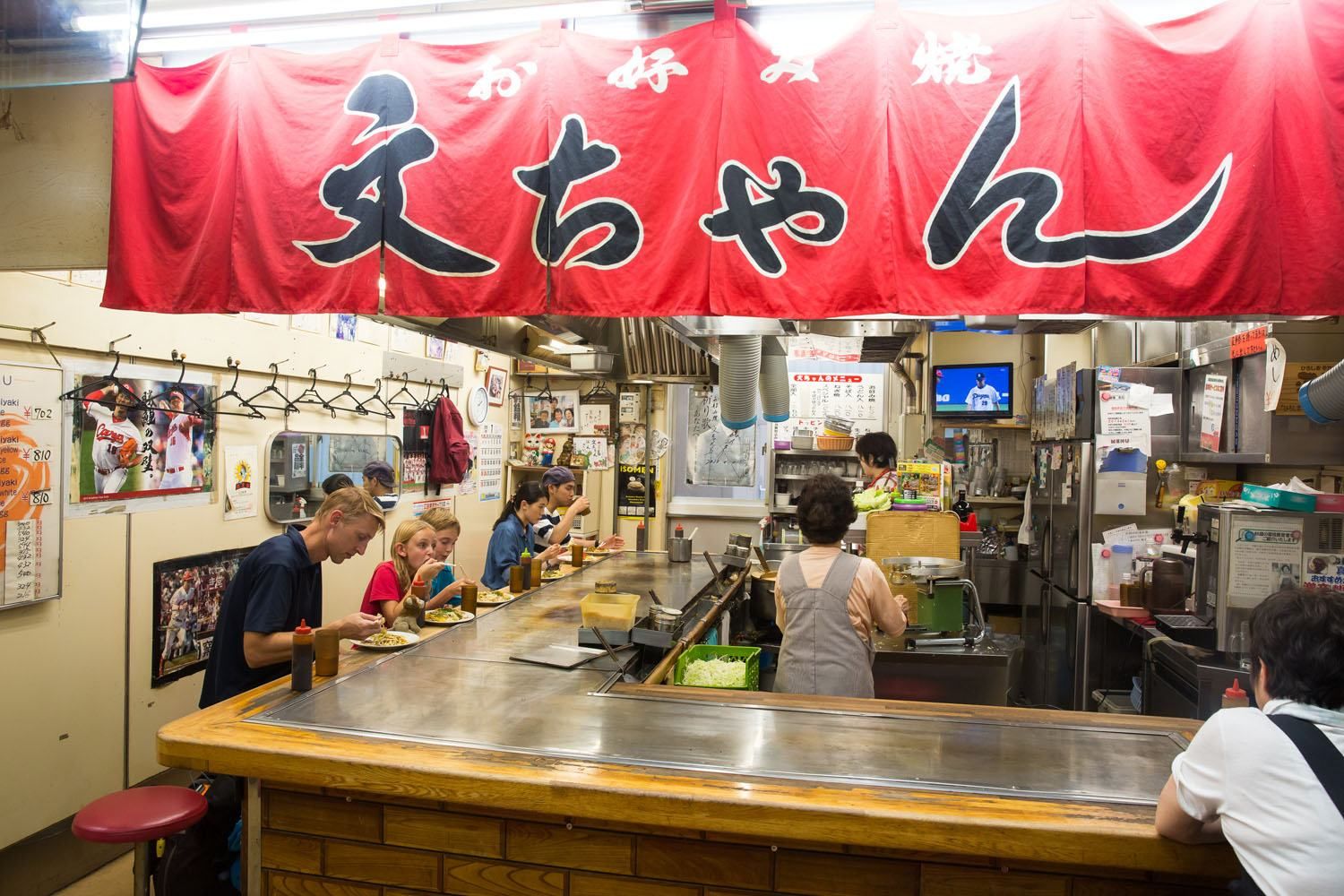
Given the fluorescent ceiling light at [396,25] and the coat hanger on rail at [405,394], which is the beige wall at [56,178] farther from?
the coat hanger on rail at [405,394]

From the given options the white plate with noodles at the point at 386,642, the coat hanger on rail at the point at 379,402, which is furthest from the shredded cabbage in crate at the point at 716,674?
the coat hanger on rail at the point at 379,402

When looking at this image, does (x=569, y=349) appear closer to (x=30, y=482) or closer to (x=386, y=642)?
(x=386, y=642)

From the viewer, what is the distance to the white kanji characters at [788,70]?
2574 millimetres

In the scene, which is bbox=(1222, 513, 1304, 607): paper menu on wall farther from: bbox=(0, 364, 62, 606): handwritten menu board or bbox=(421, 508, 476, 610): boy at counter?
bbox=(0, 364, 62, 606): handwritten menu board

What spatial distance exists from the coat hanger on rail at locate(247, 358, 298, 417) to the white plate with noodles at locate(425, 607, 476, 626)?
216cm

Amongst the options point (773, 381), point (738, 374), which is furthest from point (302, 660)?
point (773, 381)

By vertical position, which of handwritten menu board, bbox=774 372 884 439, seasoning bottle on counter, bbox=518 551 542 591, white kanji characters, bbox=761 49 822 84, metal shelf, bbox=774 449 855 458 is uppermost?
white kanji characters, bbox=761 49 822 84

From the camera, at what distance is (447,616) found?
3.88 metres

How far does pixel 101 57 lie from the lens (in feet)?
9.02

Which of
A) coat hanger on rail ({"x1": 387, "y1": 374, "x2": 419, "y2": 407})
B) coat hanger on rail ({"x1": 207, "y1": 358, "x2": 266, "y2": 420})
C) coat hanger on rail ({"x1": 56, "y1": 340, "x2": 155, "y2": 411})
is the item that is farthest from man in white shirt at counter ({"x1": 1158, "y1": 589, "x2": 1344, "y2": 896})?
coat hanger on rail ({"x1": 387, "y1": 374, "x2": 419, "y2": 407})

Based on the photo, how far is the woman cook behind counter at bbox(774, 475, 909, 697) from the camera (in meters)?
3.12

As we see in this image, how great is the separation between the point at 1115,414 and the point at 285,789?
4.93 m

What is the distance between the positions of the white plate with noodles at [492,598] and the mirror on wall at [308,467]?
1.55 metres

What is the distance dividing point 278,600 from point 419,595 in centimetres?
96
